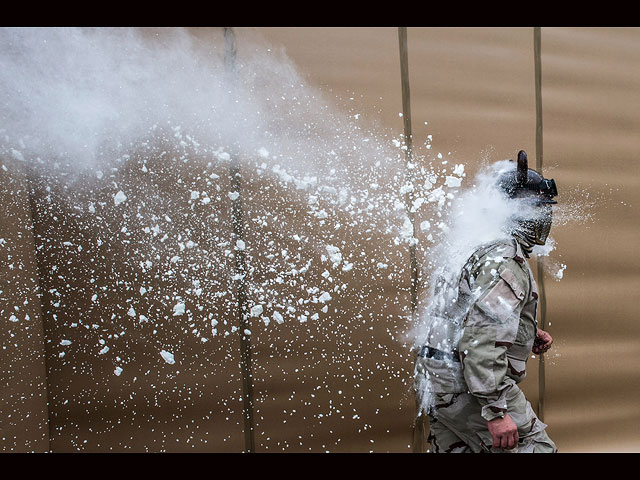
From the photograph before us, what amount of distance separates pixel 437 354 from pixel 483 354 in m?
0.19

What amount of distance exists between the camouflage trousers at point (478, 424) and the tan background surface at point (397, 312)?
1.07ft

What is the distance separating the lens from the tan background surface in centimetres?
159

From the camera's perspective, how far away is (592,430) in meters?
1.75

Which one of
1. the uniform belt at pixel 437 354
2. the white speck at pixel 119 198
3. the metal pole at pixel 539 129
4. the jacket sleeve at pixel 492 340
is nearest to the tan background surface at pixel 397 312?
the metal pole at pixel 539 129

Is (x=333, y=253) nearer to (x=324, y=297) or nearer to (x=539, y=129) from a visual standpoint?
(x=324, y=297)

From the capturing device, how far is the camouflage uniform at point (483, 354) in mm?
1195

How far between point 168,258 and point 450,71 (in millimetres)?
1171

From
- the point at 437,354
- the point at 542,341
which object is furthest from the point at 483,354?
the point at 542,341

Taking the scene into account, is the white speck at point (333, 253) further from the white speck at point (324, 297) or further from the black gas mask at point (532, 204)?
the black gas mask at point (532, 204)

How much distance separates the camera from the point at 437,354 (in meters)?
1.36

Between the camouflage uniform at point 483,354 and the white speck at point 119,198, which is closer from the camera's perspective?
the camouflage uniform at point 483,354

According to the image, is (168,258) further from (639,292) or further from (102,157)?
(639,292)

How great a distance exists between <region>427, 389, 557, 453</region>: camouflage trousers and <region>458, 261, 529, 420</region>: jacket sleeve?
0.33 feet

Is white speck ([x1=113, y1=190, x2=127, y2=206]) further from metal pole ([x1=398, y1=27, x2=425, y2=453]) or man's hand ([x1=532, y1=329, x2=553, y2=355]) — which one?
man's hand ([x1=532, y1=329, x2=553, y2=355])
